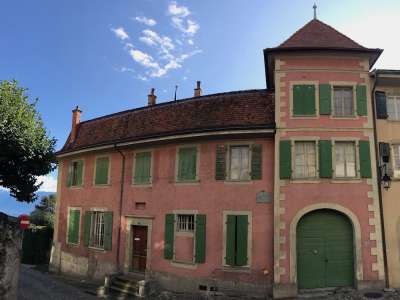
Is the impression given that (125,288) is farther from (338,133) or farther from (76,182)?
(338,133)

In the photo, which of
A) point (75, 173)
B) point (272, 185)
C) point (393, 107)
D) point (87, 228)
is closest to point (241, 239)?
point (272, 185)

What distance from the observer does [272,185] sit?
44.5 feet

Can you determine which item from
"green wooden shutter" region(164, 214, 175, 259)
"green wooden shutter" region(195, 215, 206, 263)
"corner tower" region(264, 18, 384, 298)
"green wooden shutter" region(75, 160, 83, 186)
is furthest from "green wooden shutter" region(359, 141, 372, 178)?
"green wooden shutter" region(75, 160, 83, 186)

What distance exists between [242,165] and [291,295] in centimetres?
494

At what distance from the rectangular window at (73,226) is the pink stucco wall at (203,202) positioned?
1.85 m

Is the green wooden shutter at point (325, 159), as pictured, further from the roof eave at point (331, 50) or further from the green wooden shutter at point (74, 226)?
the green wooden shutter at point (74, 226)

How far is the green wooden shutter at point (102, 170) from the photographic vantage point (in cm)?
1825

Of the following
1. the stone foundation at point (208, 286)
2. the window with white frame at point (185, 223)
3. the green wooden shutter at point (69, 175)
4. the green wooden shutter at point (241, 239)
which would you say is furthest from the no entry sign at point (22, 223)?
the green wooden shutter at point (241, 239)

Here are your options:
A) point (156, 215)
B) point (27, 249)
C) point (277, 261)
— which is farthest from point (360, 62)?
point (27, 249)

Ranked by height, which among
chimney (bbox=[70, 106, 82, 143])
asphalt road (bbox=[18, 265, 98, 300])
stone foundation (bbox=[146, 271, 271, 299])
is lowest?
asphalt road (bbox=[18, 265, 98, 300])

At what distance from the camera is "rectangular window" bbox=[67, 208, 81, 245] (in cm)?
1926

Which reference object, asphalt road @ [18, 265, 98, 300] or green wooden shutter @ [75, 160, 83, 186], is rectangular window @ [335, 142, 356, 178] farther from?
green wooden shutter @ [75, 160, 83, 186]

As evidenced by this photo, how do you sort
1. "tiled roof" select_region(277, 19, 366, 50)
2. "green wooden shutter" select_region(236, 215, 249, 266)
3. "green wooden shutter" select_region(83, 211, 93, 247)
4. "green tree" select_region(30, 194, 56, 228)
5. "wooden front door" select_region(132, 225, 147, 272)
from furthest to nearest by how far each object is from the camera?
"green tree" select_region(30, 194, 56, 228) < "green wooden shutter" select_region(83, 211, 93, 247) < "wooden front door" select_region(132, 225, 147, 272) < "tiled roof" select_region(277, 19, 366, 50) < "green wooden shutter" select_region(236, 215, 249, 266)

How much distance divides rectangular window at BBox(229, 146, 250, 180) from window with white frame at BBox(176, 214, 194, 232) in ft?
8.14
